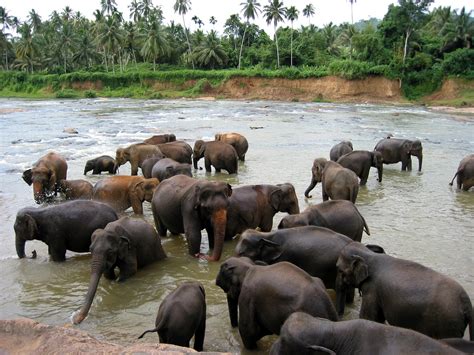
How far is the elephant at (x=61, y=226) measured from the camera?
7426 millimetres

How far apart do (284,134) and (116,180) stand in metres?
16.8

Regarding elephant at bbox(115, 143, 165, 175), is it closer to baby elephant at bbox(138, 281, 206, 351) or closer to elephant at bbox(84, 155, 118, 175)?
elephant at bbox(84, 155, 118, 175)

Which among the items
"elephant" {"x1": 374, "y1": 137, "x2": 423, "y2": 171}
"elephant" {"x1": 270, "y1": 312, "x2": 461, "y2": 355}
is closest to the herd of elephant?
"elephant" {"x1": 270, "y1": 312, "x2": 461, "y2": 355}

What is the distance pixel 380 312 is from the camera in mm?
5195

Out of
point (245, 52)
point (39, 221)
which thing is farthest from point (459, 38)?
point (39, 221)

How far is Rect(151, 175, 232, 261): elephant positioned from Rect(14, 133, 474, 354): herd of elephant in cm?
2

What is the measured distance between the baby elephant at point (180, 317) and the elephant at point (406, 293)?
1.59 m

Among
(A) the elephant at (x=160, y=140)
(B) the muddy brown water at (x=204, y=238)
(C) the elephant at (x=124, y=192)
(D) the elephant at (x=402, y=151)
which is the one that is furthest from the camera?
(A) the elephant at (x=160, y=140)

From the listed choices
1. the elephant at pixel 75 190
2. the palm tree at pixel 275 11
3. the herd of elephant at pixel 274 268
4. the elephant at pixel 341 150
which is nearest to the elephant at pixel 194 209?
the herd of elephant at pixel 274 268

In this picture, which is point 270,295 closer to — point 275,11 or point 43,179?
point 43,179

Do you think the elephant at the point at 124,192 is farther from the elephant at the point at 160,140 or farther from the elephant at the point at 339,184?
the elephant at the point at 160,140

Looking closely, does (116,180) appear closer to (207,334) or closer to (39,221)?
(39,221)

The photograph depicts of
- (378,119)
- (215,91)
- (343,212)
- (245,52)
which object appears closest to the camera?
(343,212)

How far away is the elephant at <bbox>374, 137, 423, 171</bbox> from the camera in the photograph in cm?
1537
